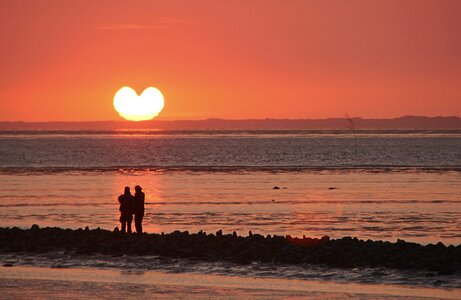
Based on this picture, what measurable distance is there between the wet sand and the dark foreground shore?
2.92m

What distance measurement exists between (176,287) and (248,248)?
5.68 meters

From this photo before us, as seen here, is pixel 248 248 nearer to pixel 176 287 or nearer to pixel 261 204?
pixel 176 287

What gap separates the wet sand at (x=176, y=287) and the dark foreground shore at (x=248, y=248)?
292 centimetres

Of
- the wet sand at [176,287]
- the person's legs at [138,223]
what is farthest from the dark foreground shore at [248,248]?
the wet sand at [176,287]

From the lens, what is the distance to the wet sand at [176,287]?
21797 millimetres

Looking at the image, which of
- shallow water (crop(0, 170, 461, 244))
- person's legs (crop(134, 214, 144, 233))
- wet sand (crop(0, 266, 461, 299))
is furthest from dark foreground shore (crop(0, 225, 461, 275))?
shallow water (crop(0, 170, 461, 244))

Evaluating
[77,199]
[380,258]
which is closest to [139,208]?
[380,258]

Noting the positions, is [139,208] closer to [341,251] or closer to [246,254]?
[246,254]

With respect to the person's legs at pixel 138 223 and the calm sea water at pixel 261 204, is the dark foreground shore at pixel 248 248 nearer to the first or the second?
the person's legs at pixel 138 223

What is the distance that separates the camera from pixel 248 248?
28.5 metres

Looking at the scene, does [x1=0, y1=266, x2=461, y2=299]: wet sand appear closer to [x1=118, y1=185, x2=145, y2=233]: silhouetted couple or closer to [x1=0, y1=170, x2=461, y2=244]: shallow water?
[x1=118, y1=185, x2=145, y2=233]: silhouetted couple

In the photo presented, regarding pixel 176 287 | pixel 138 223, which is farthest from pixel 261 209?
pixel 176 287

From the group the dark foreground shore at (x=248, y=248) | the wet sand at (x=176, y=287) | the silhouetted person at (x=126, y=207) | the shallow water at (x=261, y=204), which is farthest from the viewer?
the shallow water at (x=261, y=204)

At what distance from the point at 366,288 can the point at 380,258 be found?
12.4ft
